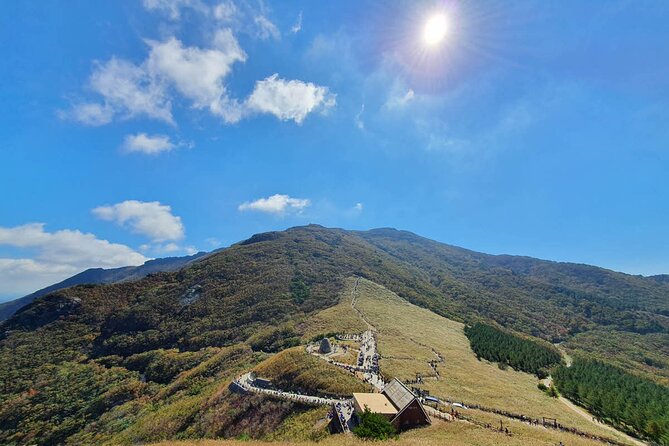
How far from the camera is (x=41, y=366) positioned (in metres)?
88.8

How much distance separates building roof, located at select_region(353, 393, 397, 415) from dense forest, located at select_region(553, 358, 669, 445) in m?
37.7

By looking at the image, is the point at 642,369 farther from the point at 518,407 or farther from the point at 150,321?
the point at 150,321

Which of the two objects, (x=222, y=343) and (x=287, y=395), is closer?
(x=287, y=395)

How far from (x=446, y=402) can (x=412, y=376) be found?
1025 centimetres

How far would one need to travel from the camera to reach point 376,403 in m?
31.9

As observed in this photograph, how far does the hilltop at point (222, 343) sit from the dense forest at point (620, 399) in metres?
7.38

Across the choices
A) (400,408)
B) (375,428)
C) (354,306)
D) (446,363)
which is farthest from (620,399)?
(354,306)

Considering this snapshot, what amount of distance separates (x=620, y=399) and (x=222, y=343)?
289ft

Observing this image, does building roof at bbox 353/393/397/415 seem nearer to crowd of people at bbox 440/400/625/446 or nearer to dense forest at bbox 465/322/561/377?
crowd of people at bbox 440/400/625/446

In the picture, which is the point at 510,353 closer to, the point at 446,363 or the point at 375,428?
the point at 446,363

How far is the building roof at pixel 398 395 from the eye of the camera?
30641 millimetres

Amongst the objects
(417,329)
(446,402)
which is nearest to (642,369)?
(417,329)

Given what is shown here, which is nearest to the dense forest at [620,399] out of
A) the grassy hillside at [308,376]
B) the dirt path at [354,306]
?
the dirt path at [354,306]

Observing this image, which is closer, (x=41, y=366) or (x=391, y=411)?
(x=391, y=411)
